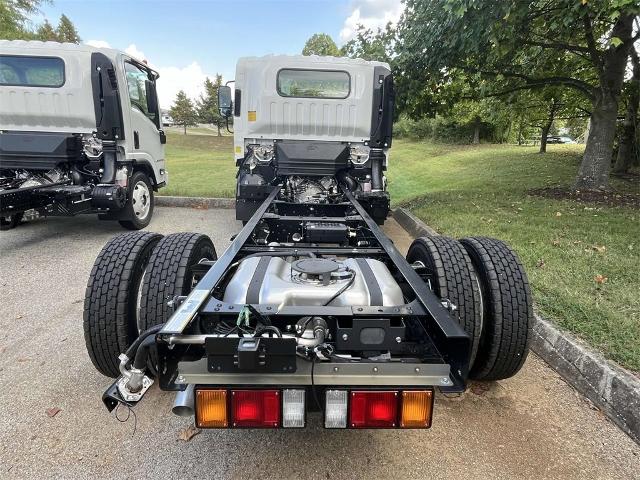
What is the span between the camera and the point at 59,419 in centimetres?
237

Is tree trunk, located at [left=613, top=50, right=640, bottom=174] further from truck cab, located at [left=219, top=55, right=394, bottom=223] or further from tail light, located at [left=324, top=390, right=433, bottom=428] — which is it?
tail light, located at [left=324, top=390, right=433, bottom=428]

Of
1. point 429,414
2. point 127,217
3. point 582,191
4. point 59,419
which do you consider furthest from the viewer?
point 582,191

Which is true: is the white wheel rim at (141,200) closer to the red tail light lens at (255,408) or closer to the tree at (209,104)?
the red tail light lens at (255,408)

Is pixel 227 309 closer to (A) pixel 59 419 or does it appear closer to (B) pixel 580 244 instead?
(A) pixel 59 419

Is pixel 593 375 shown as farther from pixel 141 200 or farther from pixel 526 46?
pixel 526 46

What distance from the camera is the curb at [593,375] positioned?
237 cm

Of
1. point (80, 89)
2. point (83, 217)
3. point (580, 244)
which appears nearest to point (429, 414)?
point (580, 244)

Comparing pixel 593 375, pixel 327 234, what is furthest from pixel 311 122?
pixel 593 375

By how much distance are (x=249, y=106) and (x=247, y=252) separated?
13.4ft

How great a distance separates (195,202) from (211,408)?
25.4 ft

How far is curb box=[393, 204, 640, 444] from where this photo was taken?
2.37 m

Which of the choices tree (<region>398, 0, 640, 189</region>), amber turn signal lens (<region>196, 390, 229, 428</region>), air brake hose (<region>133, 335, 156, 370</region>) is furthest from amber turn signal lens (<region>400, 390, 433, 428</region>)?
tree (<region>398, 0, 640, 189</region>)

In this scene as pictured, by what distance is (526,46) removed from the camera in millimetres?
8750

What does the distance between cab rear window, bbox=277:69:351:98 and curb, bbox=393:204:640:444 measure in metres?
4.40
